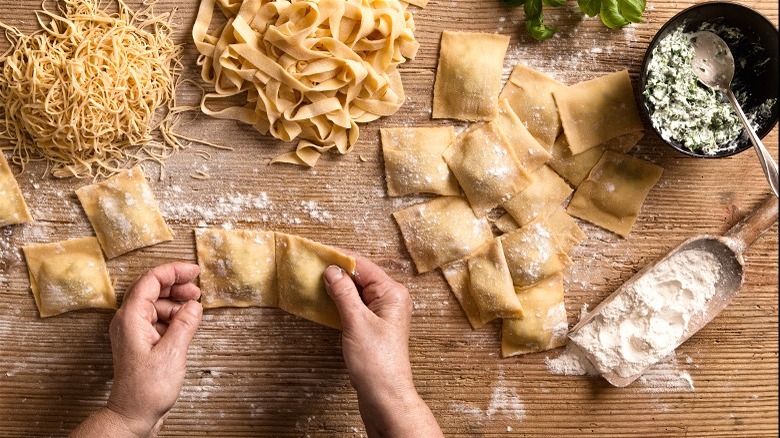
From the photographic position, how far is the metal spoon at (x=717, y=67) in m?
1.89

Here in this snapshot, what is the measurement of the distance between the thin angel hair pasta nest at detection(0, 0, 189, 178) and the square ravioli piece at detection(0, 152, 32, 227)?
55 millimetres

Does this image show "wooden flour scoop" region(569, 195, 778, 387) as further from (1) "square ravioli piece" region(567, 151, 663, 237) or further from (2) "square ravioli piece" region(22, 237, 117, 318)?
(2) "square ravioli piece" region(22, 237, 117, 318)

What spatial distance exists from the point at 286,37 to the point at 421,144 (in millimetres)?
555

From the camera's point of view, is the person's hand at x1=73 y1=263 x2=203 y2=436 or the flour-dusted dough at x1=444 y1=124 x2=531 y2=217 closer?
the person's hand at x1=73 y1=263 x2=203 y2=436

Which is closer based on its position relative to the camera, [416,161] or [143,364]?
[143,364]

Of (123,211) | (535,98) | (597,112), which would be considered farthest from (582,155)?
(123,211)

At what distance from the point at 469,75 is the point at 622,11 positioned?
530 millimetres

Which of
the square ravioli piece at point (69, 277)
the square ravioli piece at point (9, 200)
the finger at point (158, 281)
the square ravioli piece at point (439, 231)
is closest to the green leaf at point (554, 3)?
the square ravioli piece at point (439, 231)

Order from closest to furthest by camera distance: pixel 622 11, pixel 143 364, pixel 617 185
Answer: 1. pixel 143 364
2. pixel 622 11
3. pixel 617 185

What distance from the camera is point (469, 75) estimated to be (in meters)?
2.01

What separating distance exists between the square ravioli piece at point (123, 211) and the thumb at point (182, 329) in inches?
10.9

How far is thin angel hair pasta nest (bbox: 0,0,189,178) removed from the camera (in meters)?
1.86

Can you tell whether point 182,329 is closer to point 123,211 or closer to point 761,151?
point 123,211

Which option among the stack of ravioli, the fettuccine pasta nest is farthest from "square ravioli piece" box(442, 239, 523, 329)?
the fettuccine pasta nest
